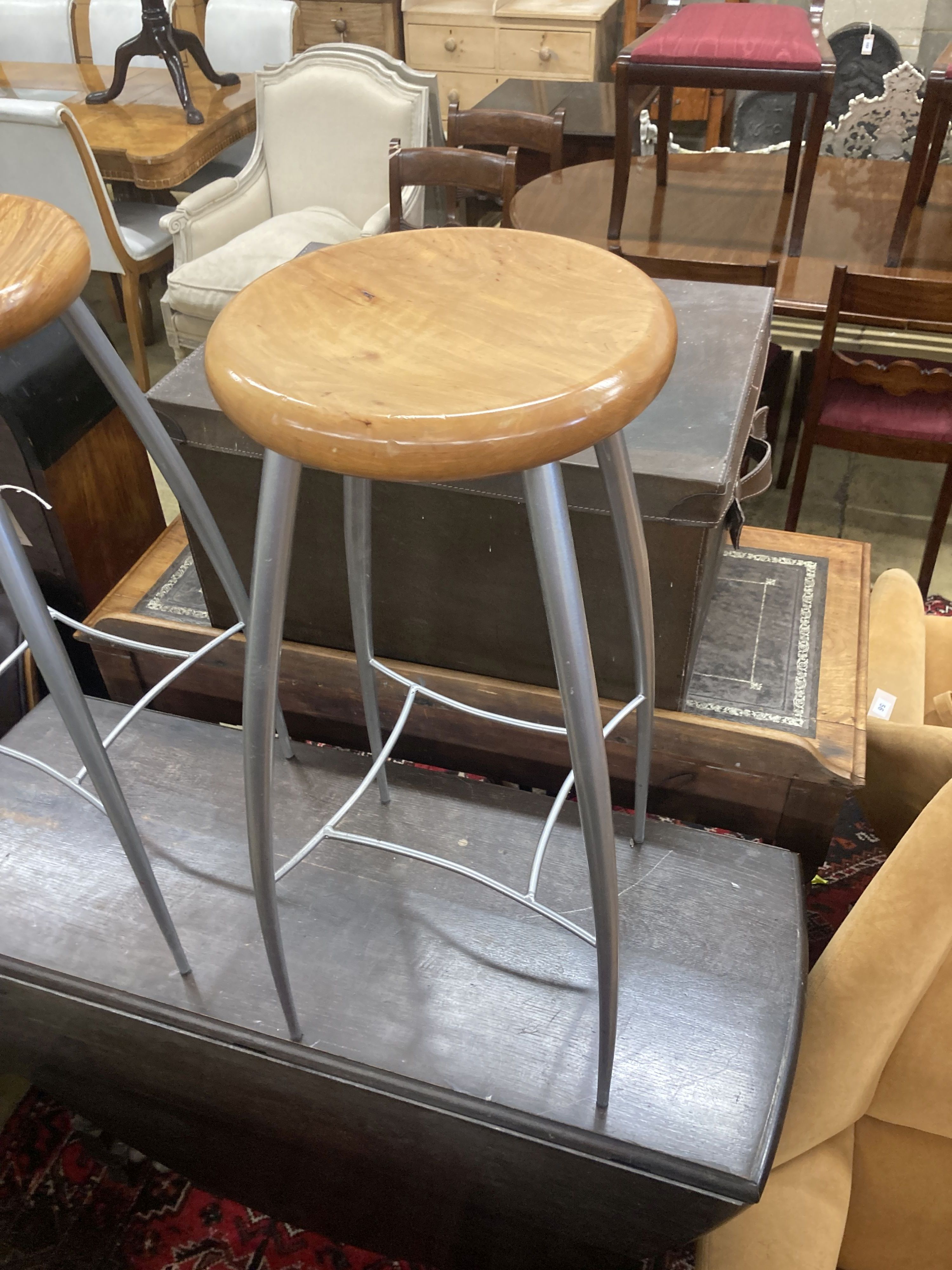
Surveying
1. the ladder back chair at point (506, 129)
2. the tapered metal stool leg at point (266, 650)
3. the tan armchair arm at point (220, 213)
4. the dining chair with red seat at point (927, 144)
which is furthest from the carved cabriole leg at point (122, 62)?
the tapered metal stool leg at point (266, 650)

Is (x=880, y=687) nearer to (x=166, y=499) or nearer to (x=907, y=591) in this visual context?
(x=907, y=591)

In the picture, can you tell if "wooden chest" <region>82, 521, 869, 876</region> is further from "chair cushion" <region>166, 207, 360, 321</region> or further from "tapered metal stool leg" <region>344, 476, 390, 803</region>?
"chair cushion" <region>166, 207, 360, 321</region>

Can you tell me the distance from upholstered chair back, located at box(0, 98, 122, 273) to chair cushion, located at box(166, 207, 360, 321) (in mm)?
265

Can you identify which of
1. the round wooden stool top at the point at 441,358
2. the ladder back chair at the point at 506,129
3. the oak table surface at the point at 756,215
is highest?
the round wooden stool top at the point at 441,358

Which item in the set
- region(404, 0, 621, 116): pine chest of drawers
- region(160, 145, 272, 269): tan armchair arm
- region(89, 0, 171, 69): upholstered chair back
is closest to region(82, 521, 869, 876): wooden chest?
region(160, 145, 272, 269): tan armchair arm

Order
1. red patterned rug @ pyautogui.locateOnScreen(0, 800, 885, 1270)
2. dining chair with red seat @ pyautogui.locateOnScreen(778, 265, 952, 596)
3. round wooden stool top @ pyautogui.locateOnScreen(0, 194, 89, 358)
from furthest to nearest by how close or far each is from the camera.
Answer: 1. dining chair with red seat @ pyautogui.locateOnScreen(778, 265, 952, 596)
2. red patterned rug @ pyautogui.locateOnScreen(0, 800, 885, 1270)
3. round wooden stool top @ pyautogui.locateOnScreen(0, 194, 89, 358)

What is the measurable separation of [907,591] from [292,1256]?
3.99ft

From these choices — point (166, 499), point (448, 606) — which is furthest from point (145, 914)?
point (166, 499)

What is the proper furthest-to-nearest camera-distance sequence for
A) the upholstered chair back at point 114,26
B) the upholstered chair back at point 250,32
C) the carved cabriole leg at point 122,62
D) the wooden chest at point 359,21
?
1. the wooden chest at point 359,21
2. the upholstered chair back at point 114,26
3. the upholstered chair back at point 250,32
4. the carved cabriole leg at point 122,62

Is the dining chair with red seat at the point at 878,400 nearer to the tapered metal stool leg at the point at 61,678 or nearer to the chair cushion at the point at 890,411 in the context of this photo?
the chair cushion at the point at 890,411

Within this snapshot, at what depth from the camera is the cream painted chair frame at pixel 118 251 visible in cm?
227

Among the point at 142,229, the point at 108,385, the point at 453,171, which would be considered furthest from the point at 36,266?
the point at 142,229

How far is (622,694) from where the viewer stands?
1088 millimetres

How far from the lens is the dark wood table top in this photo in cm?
82
